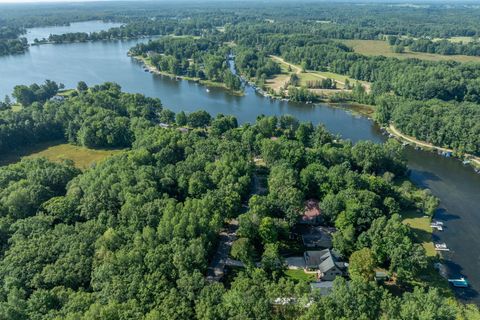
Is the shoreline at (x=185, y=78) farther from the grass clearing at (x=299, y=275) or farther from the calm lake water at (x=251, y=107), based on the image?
the grass clearing at (x=299, y=275)

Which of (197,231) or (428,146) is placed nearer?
(197,231)

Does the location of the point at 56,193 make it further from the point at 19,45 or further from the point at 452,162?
the point at 19,45

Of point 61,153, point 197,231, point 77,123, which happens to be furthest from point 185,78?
point 197,231

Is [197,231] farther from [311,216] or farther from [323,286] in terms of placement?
[311,216]

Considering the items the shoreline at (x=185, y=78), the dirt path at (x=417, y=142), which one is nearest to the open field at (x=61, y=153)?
the shoreline at (x=185, y=78)

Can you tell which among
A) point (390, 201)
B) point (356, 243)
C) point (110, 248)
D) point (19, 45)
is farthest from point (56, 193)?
point (19, 45)

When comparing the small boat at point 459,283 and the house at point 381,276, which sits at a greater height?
the house at point 381,276

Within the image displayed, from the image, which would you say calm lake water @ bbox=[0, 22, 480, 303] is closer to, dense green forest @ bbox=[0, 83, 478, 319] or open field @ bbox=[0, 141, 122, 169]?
dense green forest @ bbox=[0, 83, 478, 319]
